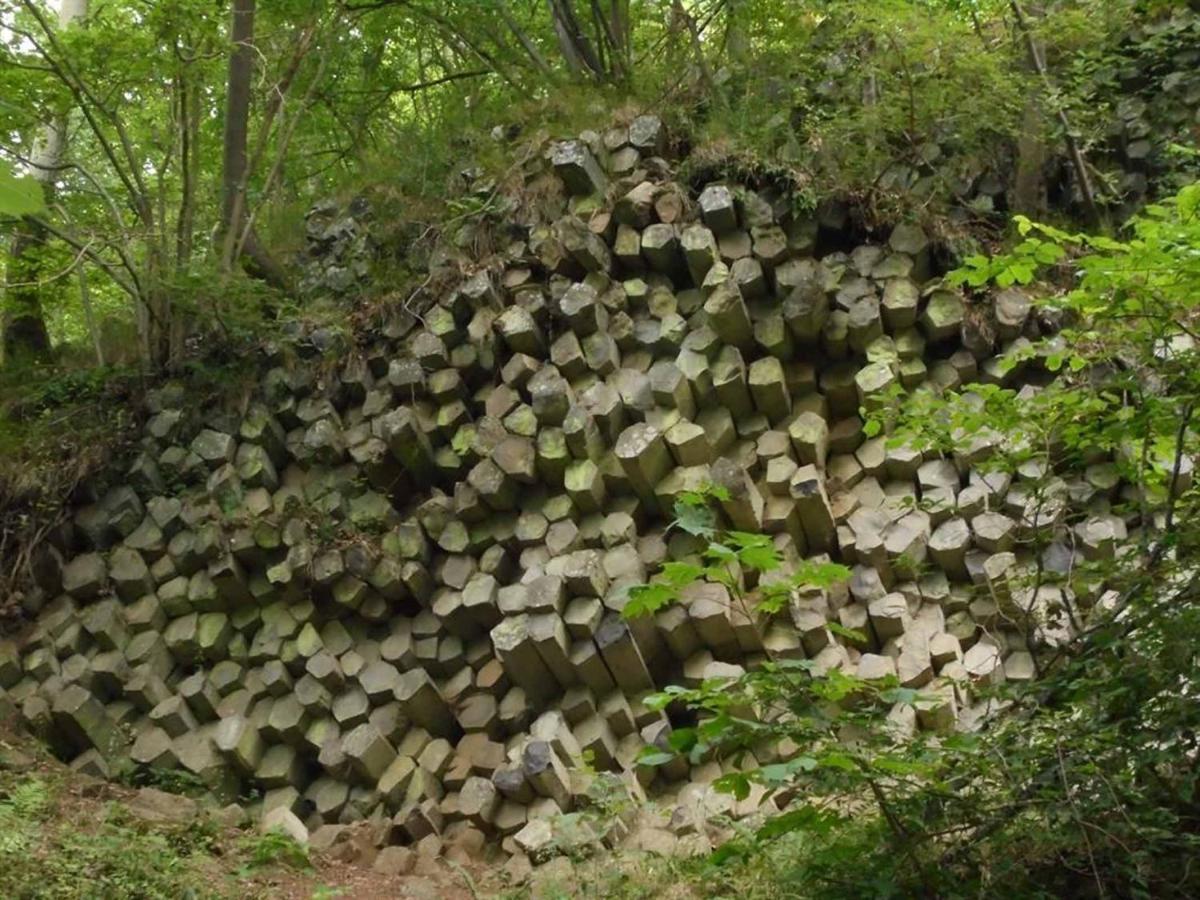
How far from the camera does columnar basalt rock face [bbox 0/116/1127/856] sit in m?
5.70

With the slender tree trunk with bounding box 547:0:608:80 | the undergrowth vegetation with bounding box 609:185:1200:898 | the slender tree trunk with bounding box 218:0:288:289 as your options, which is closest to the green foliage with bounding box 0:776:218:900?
the undergrowth vegetation with bounding box 609:185:1200:898

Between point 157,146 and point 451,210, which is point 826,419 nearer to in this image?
point 451,210

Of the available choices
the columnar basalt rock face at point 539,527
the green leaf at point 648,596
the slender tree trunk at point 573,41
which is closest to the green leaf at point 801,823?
the green leaf at point 648,596

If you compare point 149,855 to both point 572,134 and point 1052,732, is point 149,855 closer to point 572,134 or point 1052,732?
point 1052,732

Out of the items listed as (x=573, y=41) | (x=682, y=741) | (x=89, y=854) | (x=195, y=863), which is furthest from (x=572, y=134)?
(x=682, y=741)

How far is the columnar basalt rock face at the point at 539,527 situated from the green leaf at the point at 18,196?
13.0 feet

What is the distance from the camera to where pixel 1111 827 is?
9.46 feet

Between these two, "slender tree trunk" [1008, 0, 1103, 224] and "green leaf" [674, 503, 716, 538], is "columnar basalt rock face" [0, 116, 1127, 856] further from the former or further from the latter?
"green leaf" [674, 503, 716, 538]

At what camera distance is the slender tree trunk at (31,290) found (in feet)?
25.7

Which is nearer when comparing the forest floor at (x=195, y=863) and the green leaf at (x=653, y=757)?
the green leaf at (x=653, y=757)

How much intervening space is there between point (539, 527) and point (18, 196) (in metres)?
4.59

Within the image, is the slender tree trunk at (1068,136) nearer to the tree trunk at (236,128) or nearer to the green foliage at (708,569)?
the green foliage at (708,569)

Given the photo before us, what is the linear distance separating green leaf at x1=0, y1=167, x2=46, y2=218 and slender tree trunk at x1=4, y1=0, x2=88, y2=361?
21.1 feet

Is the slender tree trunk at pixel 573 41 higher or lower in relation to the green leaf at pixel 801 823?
higher
